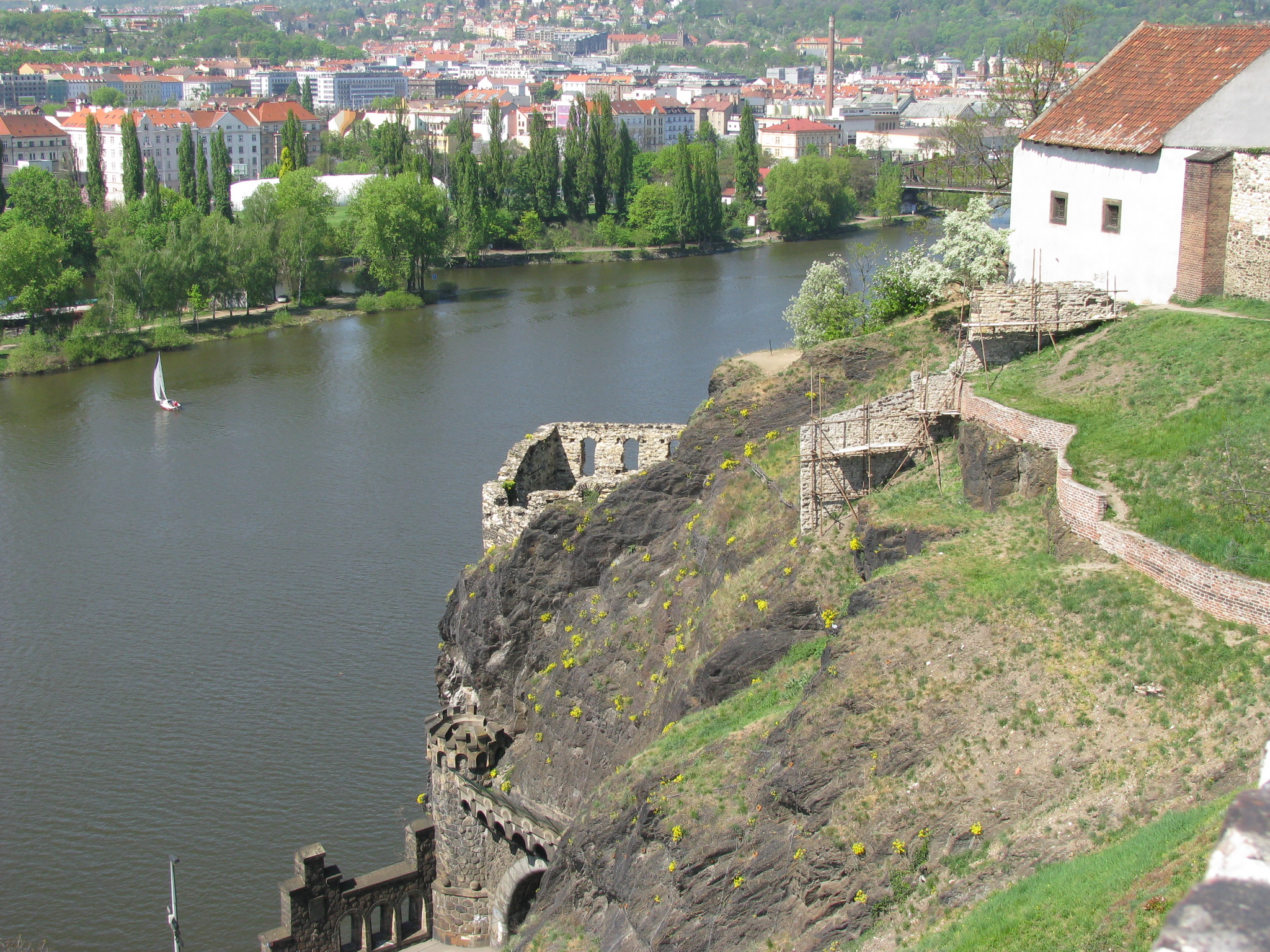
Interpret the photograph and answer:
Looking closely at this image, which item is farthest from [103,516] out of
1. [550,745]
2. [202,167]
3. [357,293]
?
[202,167]

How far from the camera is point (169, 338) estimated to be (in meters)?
70.2

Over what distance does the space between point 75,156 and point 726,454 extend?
122 meters

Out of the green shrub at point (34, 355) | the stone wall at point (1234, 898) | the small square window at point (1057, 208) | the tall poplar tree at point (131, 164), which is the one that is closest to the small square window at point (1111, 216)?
the small square window at point (1057, 208)

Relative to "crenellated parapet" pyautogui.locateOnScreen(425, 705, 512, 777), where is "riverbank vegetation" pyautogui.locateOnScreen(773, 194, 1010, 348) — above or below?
above

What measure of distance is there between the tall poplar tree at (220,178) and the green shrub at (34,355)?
2970 cm

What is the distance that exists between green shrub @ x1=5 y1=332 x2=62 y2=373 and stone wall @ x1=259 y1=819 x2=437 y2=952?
4442 cm

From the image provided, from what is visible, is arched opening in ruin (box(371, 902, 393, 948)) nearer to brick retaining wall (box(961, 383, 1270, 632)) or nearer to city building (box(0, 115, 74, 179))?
brick retaining wall (box(961, 383, 1270, 632))

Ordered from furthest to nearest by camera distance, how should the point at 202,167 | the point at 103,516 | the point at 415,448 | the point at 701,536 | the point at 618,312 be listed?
the point at 202,167
the point at 618,312
the point at 415,448
the point at 103,516
the point at 701,536

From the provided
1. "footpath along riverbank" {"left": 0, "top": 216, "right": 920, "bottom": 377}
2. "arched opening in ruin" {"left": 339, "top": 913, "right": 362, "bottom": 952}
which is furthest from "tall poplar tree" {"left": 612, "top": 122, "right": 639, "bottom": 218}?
"arched opening in ruin" {"left": 339, "top": 913, "right": 362, "bottom": 952}

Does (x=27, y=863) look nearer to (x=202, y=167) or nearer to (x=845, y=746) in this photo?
(x=845, y=746)

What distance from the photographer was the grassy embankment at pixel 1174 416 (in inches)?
741

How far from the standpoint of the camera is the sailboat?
5747 cm

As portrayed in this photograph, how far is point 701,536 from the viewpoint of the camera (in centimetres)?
2655

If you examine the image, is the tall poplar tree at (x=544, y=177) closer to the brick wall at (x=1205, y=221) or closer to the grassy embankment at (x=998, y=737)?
the brick wall at (x=1205, y=221)
